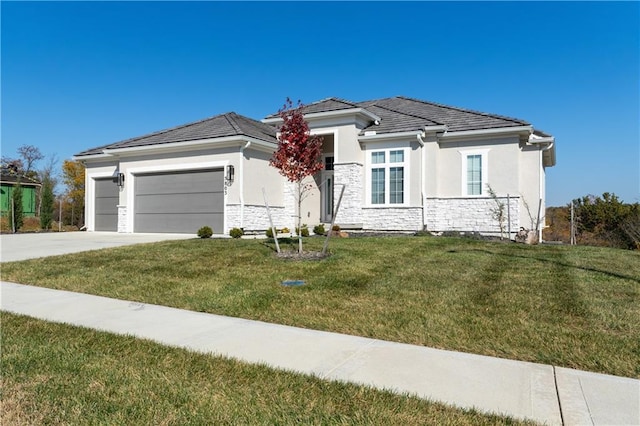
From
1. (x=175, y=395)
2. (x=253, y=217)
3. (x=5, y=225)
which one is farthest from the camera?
(x=5, y=225)

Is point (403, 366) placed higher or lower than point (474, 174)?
lower

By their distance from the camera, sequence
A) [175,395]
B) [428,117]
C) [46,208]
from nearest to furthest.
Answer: [175,395] < [428,117] < [46,208]

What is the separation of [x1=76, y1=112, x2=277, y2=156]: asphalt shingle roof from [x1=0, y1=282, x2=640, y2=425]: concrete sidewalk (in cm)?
1233

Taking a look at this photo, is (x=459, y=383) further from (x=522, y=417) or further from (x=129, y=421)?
(x=129, y=421)

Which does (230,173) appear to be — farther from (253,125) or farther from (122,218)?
(122,218)

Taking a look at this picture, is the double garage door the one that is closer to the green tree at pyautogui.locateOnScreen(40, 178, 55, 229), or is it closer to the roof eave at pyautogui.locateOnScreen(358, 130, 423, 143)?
the roof eave at pyautogui.locateOnScreen(358, 130, 423, 143)

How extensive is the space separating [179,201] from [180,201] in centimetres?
5

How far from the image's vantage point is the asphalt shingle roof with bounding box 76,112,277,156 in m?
17.6

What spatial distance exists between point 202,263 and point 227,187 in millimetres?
8158

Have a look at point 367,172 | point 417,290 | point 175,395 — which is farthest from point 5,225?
point 175,395

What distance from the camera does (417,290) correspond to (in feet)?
22.2

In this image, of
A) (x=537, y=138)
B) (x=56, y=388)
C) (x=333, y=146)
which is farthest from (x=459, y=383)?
(x=333, y=146)

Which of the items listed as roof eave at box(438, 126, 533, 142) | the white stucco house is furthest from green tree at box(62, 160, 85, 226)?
roof eave at box(438, 126, 533, 142)

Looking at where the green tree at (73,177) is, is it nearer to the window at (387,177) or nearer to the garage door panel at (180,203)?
the garage door panel at (180,203)
